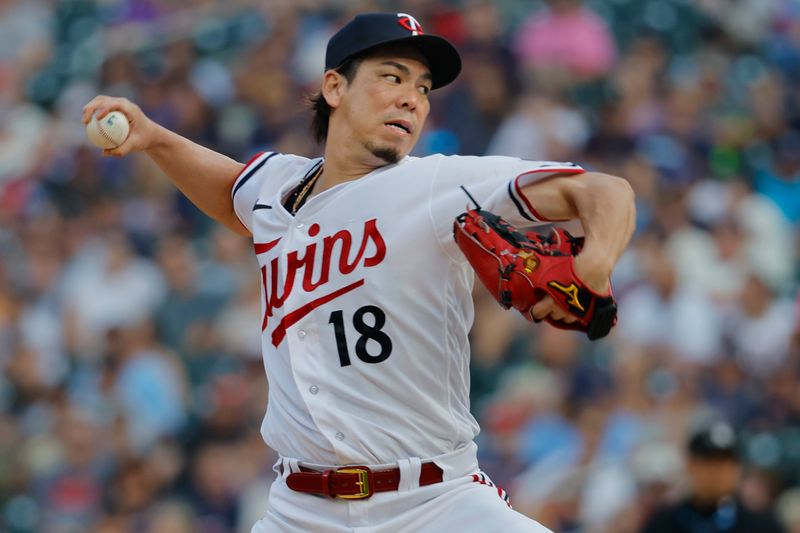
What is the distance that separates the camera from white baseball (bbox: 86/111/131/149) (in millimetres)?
4125

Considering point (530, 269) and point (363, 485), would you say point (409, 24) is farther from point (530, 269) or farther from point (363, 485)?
point (363, 485)

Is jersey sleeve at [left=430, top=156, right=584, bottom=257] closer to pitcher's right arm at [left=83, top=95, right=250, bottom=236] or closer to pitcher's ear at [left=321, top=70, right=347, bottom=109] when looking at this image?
pitcher's ear at [left=321, top=70, right=347, bottom=109]

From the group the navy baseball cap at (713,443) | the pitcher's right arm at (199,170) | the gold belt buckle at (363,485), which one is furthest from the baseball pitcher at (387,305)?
the navy baseball cap at (713,443)

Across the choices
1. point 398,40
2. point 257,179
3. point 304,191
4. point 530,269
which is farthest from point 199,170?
point 530,269

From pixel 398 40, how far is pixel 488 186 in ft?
2.13

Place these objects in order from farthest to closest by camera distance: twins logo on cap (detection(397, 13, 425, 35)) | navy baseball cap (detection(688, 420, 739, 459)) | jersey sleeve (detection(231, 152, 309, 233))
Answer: navy baseball cap (detection(688, 420, 739, 459)) → jersey sleeve (detection(231, 152, 309, 233)) → twins logo on cap (detection(397, 13, 425, 35))

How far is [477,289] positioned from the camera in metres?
8.03

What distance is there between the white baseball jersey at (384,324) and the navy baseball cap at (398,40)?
38 cm

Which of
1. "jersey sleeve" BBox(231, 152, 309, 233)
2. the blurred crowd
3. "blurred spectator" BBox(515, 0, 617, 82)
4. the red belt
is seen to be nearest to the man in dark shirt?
the blurred crowd

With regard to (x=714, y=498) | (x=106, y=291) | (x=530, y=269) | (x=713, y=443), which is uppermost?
(x=530, y=269)

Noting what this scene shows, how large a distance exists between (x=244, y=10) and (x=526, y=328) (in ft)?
14.2

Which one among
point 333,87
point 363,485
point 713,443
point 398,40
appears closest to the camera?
point 363,485

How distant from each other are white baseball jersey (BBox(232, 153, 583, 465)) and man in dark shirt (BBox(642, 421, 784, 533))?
1887mm

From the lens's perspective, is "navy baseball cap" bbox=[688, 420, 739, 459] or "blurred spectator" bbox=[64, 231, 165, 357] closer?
"navy baseball cap" bbox=[688, 420, 739, 459]
